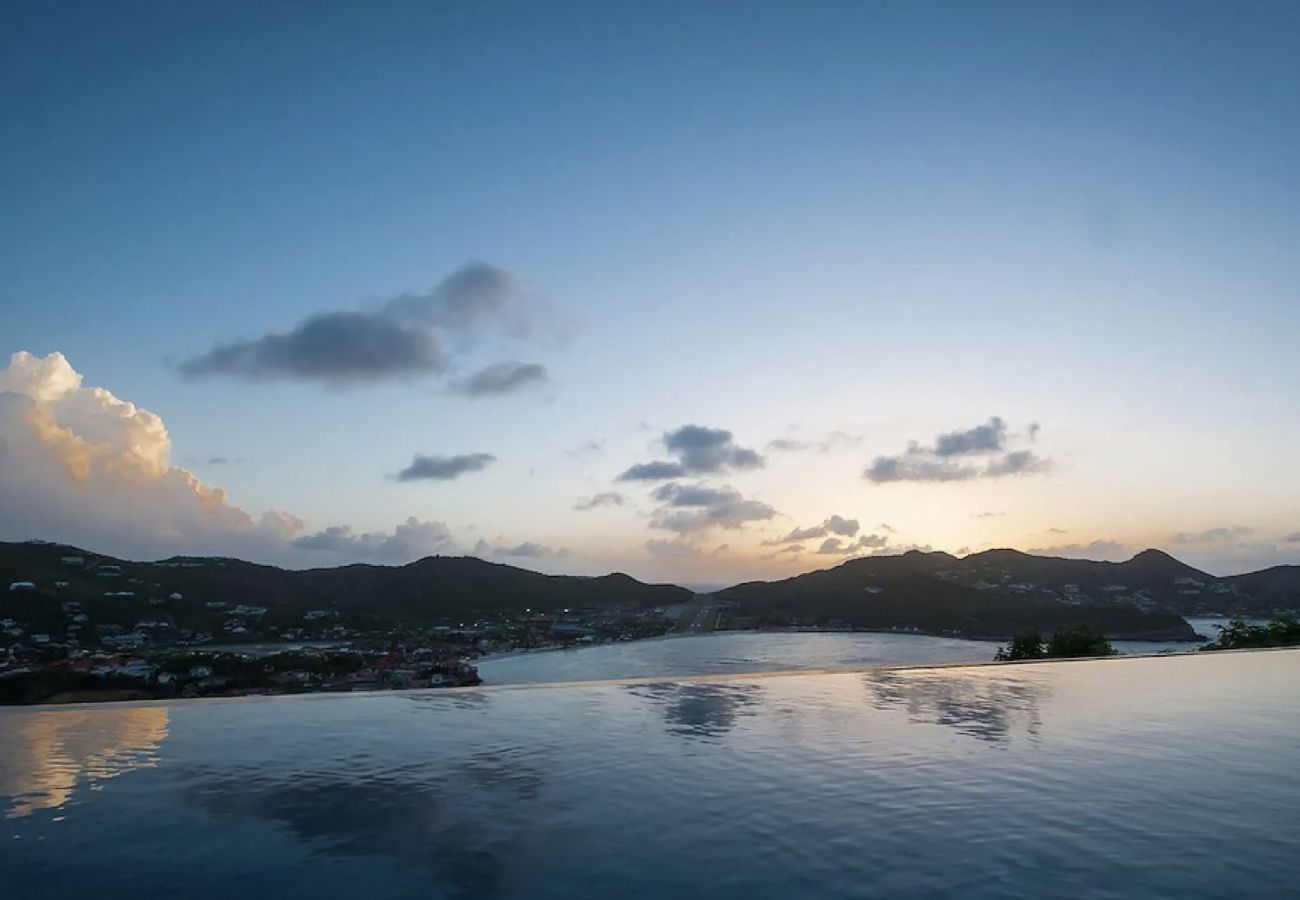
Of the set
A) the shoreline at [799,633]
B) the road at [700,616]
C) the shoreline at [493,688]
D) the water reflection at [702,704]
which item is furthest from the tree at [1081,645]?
the road at [700,616]

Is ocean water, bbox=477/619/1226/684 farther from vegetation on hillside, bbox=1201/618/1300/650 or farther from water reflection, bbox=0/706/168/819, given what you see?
water reflection, bbox=0/706/168/819

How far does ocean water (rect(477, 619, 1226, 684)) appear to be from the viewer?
62.3 metres

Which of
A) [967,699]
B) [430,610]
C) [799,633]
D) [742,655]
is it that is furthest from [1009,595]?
[967,699]

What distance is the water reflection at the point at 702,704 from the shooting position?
12047 mm

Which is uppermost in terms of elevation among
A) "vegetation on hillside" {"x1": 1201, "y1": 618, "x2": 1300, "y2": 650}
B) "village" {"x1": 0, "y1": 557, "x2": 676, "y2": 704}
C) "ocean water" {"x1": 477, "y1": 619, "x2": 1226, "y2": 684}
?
"vegetation on hillside" {"x1": 1201, "y1": 618, "x2": 1300, "y2": 650}

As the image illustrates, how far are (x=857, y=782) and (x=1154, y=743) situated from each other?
16.6 ft

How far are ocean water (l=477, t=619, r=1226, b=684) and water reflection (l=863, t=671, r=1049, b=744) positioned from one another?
37693mm

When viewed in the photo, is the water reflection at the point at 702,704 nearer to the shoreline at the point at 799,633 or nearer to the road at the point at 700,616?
the shoreline at the point at 799,633

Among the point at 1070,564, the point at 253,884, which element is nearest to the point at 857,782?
the point at 253,884

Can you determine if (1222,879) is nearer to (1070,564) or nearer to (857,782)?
(857,782)

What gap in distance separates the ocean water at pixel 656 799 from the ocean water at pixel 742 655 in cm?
4315

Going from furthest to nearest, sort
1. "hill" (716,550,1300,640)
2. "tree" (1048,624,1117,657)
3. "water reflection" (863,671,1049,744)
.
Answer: "hill" (716,550,1300,640) < "tree" (1048,624,1117,657) < "water reflection" (863,671,1049,744)

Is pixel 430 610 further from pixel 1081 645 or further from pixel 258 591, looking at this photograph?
pixel 1081 645

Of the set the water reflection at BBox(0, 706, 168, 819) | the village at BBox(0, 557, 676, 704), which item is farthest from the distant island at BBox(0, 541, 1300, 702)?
the water reflection at BBox(0, 706, 168, 819)
